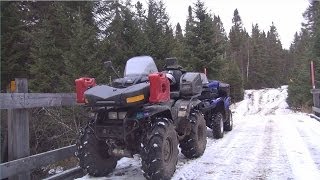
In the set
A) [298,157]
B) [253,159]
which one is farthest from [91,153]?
[298,157]

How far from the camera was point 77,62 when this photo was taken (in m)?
17.7

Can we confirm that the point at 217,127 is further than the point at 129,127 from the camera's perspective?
Yes

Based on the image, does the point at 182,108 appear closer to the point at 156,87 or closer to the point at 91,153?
the point at 156,87

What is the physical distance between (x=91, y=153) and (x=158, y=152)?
1.14 m

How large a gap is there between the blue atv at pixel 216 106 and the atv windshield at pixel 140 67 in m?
3.05

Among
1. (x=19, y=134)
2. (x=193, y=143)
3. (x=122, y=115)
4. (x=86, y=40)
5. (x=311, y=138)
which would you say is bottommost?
(x=311, y=138)

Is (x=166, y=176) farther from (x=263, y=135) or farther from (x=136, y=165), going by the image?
(x=263, y=135)

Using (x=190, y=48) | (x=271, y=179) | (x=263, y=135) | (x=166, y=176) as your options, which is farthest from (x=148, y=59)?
(x=190, y=48)

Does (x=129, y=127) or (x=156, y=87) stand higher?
(x=156, y=87)

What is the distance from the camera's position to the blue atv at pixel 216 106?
10.9 m

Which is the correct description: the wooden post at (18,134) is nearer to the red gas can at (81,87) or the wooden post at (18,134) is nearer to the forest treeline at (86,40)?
the red gas can at (81,87)

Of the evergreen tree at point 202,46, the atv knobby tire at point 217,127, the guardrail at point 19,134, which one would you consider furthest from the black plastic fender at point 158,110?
the evergreen tree at point 202,46

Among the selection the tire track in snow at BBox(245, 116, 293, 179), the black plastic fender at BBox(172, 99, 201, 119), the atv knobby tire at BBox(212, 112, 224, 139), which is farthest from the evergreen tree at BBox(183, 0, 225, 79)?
the black plastic fender at BBox(172, 99, 201, 119)

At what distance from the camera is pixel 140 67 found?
7.49 m
